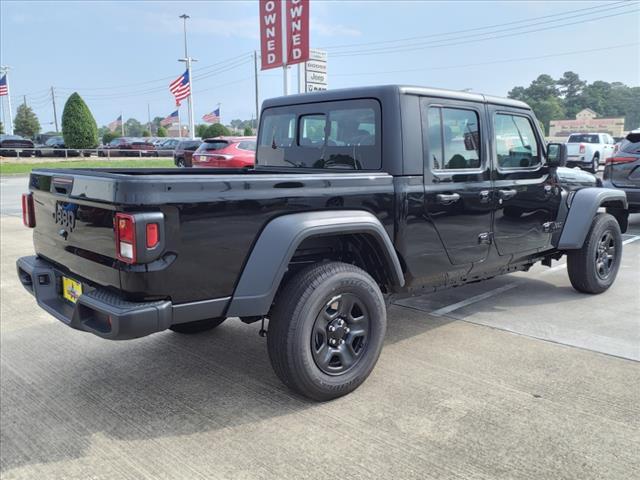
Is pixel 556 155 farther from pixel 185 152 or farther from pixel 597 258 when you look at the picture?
pixel 185 152

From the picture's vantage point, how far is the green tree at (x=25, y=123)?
69000 millimetres

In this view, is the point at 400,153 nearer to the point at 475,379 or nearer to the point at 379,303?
the point at 379,303

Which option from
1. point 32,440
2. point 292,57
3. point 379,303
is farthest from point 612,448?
point 292,57

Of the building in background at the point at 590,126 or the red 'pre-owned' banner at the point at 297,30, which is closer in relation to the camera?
the red 'pre-owned' banner at the point at 297,30

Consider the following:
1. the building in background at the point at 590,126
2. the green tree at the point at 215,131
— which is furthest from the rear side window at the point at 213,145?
the building in background at the point at 590,126

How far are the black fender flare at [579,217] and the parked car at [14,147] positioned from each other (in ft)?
115

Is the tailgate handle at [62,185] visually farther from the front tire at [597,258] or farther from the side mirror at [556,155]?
the front tire at [597,258]

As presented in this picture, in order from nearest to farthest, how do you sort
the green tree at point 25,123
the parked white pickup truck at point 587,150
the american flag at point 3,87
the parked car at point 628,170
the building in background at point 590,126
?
1. the parked car at point 628,170
2. the parked white pickup truck at point 587,150
3. the american flag at point 3,87
4. the building in background at point 590,126
5. the green tree at point 25,123

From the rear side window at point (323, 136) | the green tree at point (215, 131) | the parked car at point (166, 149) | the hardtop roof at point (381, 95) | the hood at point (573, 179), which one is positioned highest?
the green tree at point (215, 131)

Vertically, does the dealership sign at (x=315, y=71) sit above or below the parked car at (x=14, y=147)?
above

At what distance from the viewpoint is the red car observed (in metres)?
14.5

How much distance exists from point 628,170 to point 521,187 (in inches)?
225

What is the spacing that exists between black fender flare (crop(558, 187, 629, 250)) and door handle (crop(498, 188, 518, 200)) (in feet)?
3.42

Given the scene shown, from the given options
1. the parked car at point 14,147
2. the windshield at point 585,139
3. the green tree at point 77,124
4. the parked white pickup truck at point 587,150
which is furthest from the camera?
the green tree at point 77,124
